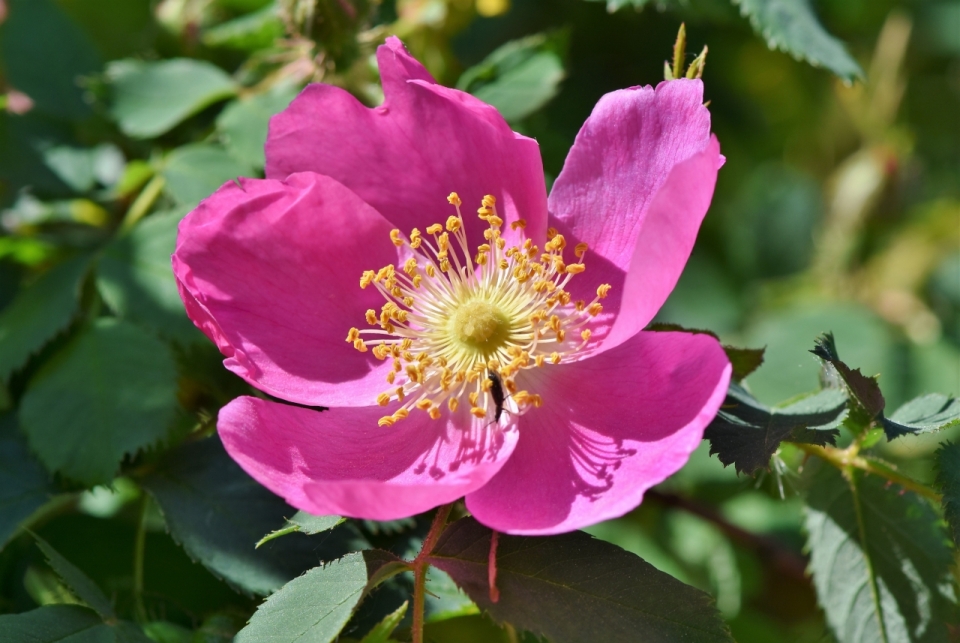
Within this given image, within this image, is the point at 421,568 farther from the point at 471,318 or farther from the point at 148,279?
the point at 148,279

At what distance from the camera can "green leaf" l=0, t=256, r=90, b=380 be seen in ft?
4.35

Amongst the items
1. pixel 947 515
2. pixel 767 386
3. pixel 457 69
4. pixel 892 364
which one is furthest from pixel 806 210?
pixel 947 515

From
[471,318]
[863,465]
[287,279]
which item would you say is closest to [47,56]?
[287,279]

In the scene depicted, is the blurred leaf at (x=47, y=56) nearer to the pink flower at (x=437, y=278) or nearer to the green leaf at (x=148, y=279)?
the green leaf at (x=148, y=279)

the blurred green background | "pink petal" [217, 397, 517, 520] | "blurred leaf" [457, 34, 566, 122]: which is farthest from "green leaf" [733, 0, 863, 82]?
"pink petal" [217, 397, 517, 520]

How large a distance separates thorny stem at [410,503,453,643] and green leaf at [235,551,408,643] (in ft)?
0.12

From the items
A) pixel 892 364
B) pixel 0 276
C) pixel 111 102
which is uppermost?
pixel 111 102

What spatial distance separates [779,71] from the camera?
2.56 m

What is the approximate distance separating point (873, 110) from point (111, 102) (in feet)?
6.31

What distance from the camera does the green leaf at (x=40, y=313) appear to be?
1326 millimetres

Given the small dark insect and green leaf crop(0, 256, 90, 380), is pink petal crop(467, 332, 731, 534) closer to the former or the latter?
the small dark insect

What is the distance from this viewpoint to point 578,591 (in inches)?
36.6

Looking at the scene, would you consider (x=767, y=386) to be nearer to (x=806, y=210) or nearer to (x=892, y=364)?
(x=892, y=364)

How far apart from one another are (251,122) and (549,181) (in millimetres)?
466
